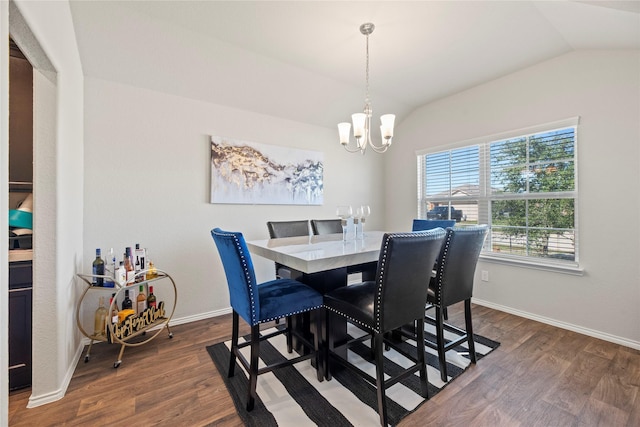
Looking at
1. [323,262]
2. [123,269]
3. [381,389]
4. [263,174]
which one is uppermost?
[263,174]

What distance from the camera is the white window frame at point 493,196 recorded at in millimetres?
2602

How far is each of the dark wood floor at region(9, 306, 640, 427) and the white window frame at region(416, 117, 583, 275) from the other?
2.33 ft

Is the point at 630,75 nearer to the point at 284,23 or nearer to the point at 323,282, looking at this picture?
the point at 284,23

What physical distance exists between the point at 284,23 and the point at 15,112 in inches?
78.5

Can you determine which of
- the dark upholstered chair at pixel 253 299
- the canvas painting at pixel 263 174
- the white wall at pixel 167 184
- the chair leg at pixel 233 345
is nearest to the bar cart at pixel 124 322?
the white wall at pixel 167 184

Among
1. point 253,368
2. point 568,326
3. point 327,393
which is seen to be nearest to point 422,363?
point 327,393

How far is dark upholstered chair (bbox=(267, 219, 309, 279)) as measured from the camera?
2.59 m

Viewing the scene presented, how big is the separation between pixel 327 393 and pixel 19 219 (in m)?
2.29

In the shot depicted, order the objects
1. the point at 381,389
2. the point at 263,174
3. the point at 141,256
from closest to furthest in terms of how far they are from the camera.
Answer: the point at 381,389 < the point at 141,256 < the point at 263,174

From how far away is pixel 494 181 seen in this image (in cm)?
324

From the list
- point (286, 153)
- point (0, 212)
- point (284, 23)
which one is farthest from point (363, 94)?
point (0, 212)

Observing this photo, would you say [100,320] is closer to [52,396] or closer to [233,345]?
[52,396]

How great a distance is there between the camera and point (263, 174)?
126 inches

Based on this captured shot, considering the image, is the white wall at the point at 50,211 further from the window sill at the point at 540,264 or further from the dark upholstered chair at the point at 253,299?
the window sill at the point at 540,264
